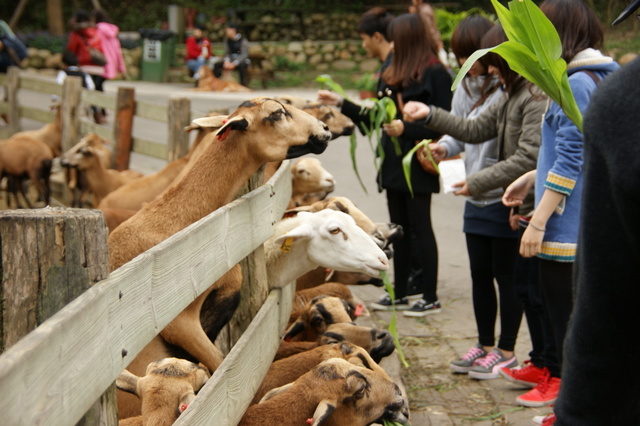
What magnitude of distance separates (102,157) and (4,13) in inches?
1034

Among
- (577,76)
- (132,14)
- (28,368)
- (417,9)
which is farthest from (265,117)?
(132,14)

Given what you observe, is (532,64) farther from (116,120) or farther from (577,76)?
(116,120)

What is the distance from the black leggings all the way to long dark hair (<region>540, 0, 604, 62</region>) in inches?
60.0

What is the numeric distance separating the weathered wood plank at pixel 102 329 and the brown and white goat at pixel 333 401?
2.14 ft

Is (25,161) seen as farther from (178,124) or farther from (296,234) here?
(296,234)

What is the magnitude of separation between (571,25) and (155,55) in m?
24.8

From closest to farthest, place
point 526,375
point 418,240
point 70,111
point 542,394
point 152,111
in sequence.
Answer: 1. point 542,394
2. point 526,375
3. point 418,240
4. point 152,111
5. point 70,111

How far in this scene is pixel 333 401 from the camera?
3.54 m

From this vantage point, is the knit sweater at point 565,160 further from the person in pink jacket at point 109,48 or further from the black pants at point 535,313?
the person in pink jacket at point 109,48

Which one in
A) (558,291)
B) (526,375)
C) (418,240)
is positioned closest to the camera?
(558,291)

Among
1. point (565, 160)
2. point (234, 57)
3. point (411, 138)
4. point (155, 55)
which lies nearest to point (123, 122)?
point (411, 138)

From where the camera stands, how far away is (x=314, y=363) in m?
4.11

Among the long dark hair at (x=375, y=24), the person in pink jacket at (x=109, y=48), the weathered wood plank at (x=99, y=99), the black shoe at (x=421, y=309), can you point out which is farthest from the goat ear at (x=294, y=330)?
the person in pink jacket at (x=109, y=48)

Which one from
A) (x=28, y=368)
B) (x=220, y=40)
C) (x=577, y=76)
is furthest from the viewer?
(x=220, y=40)
